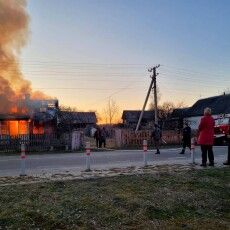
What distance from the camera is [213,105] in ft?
234

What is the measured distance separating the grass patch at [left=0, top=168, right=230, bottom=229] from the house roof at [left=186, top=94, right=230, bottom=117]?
183 feet

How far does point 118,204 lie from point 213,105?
211 ft

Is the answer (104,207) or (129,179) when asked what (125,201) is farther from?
(129,179)

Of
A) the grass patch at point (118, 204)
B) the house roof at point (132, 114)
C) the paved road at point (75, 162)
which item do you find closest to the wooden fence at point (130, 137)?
the paved road at point (75, 162)

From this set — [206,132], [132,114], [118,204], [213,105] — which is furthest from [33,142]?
[132,114]

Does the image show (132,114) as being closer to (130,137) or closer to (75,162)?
(130,137)

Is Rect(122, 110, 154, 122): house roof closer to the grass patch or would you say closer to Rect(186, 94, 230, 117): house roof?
Rect(186, 94, 230, 117): house roof

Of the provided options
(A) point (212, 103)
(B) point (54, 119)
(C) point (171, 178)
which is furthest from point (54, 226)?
(A) point (212, 103)

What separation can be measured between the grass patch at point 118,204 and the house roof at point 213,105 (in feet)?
183

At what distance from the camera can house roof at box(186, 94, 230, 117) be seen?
67562 mm

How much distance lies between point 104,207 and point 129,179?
2.88 m

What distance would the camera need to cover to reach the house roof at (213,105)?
67.6 m

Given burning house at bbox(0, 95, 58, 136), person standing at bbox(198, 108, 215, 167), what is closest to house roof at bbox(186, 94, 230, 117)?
burning house at bbox(0, 95, 58, 136)

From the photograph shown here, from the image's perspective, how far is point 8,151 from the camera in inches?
1208
